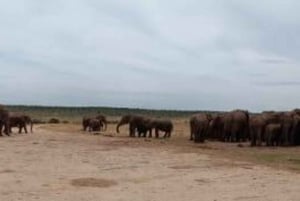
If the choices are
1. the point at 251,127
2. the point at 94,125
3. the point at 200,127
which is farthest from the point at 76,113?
the point at 251,127

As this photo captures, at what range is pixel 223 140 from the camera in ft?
129

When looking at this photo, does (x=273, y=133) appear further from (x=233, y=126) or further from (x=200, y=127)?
(x=200, y=127)

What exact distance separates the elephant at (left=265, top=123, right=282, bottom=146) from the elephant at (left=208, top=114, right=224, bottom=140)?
5.67 m

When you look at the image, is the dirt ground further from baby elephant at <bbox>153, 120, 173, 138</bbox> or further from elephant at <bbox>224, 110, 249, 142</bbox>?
baby elephant at <bbox>153, 120, 173, 138</bbox>

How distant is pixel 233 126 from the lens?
1531 inches

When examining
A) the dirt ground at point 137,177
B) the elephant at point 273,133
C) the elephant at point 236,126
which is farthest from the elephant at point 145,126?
the dirt ground at point 137,177

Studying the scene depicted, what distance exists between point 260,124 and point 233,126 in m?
4.01

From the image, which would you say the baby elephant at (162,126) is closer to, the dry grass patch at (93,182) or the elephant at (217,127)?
the elephant at (217,127)

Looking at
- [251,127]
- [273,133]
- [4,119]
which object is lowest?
[273,133]

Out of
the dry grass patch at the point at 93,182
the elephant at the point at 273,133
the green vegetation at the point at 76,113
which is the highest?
the green vegetation at the point at 76,113

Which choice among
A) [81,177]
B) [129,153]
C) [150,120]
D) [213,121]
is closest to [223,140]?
[213,121]

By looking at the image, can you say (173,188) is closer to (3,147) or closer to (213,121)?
(3,147)

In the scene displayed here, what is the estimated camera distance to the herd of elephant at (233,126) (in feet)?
114

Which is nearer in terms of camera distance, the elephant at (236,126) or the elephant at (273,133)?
the elephant at (273,133)
